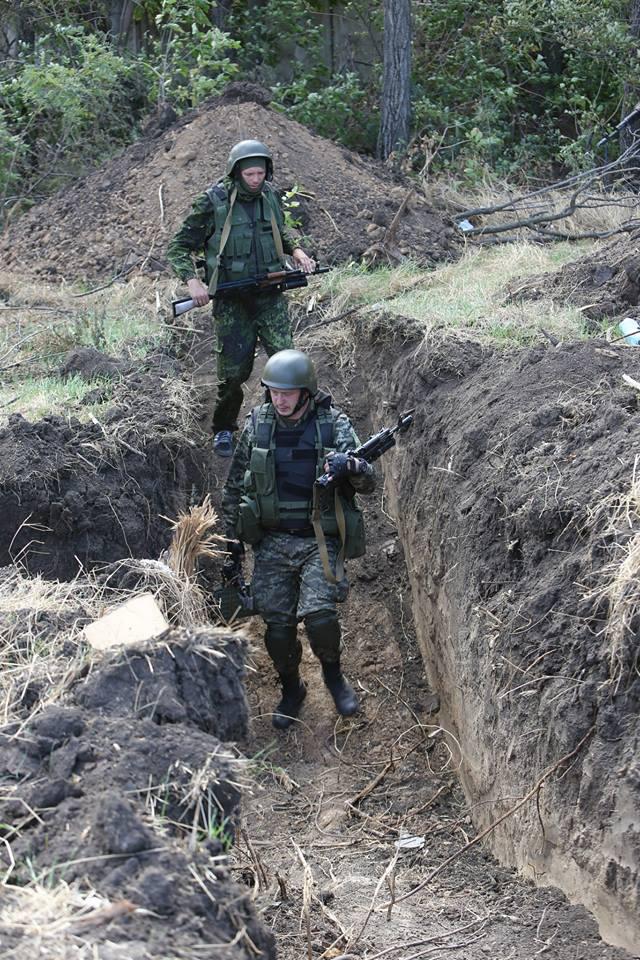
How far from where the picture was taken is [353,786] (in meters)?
6.32

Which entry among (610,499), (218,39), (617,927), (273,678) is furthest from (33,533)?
(218,39)

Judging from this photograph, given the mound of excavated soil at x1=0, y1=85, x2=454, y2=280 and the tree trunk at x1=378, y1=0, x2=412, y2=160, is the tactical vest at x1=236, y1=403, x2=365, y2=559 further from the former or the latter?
the tree trunk at x1=378, y1=0, x2=412, y2=160

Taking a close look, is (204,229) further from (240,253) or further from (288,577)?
(288,577)

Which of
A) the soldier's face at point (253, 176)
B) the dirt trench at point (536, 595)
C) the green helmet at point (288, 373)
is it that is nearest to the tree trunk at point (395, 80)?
the soldier's face at point (253, 176)

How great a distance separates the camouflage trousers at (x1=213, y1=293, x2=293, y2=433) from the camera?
798 cm

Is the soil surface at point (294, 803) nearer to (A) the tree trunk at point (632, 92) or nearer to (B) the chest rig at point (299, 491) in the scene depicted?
(B) the chest rig at point (299, 491)

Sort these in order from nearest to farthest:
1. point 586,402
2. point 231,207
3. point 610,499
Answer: point 610,499
point 586,402
point 231,207

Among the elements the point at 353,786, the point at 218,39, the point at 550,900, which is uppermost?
the point at 218,39

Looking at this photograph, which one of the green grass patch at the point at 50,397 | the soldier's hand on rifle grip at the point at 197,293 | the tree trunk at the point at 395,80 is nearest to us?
the green grass patch at the point at 50,397

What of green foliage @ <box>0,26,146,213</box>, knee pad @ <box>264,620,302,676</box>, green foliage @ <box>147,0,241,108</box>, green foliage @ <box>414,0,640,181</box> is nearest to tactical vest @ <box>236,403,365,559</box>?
knee pad @ <box>264,620,302,676</box>

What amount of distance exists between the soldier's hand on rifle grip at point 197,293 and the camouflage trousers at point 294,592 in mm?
1876

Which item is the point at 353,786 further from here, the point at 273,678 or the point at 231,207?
the point at 231,207

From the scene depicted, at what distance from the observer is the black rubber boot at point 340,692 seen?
22.1ft

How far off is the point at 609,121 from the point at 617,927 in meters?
13.8
